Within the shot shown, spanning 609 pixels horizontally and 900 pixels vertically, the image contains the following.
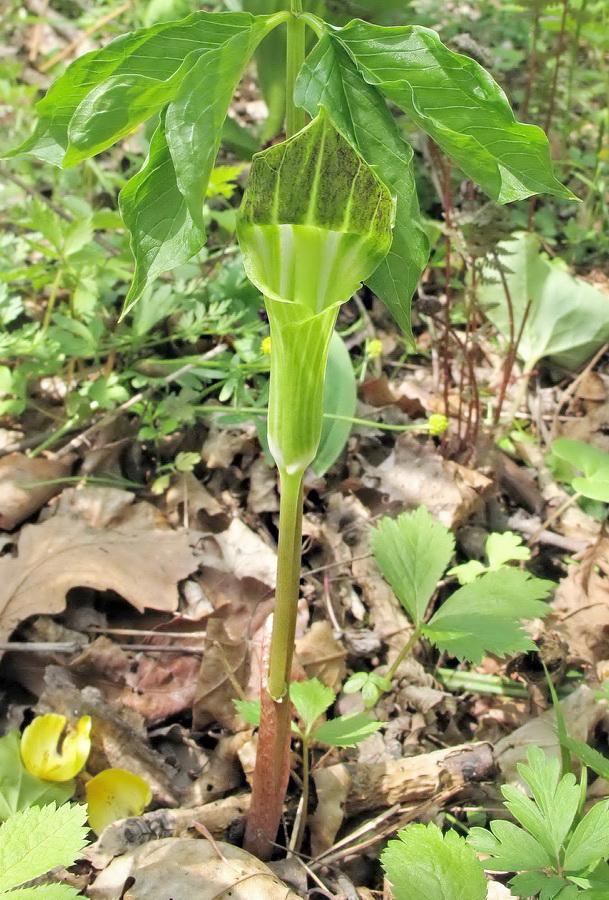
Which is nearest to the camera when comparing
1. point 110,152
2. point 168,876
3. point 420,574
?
point 168,876

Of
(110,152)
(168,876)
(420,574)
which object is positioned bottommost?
(168,876)

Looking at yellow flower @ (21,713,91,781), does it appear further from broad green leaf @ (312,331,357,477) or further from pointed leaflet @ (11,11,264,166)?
pointed leaflet @ (11,11,264,166)

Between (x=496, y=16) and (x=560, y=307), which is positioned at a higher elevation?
(x=496, y=16)

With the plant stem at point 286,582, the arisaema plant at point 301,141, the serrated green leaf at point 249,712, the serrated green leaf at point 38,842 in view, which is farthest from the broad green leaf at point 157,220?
the serrated green leaf at point 249,712

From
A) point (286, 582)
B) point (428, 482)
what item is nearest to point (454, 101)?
point (286, 582)

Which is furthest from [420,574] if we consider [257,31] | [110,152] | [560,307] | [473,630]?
[110,152]

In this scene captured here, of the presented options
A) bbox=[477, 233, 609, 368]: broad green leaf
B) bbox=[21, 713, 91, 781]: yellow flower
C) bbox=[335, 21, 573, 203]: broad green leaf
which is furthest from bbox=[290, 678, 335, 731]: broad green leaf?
bbox=[477, 233, 609, 368]: broad green leaf

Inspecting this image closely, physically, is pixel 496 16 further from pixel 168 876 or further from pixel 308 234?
pixel 168 876
